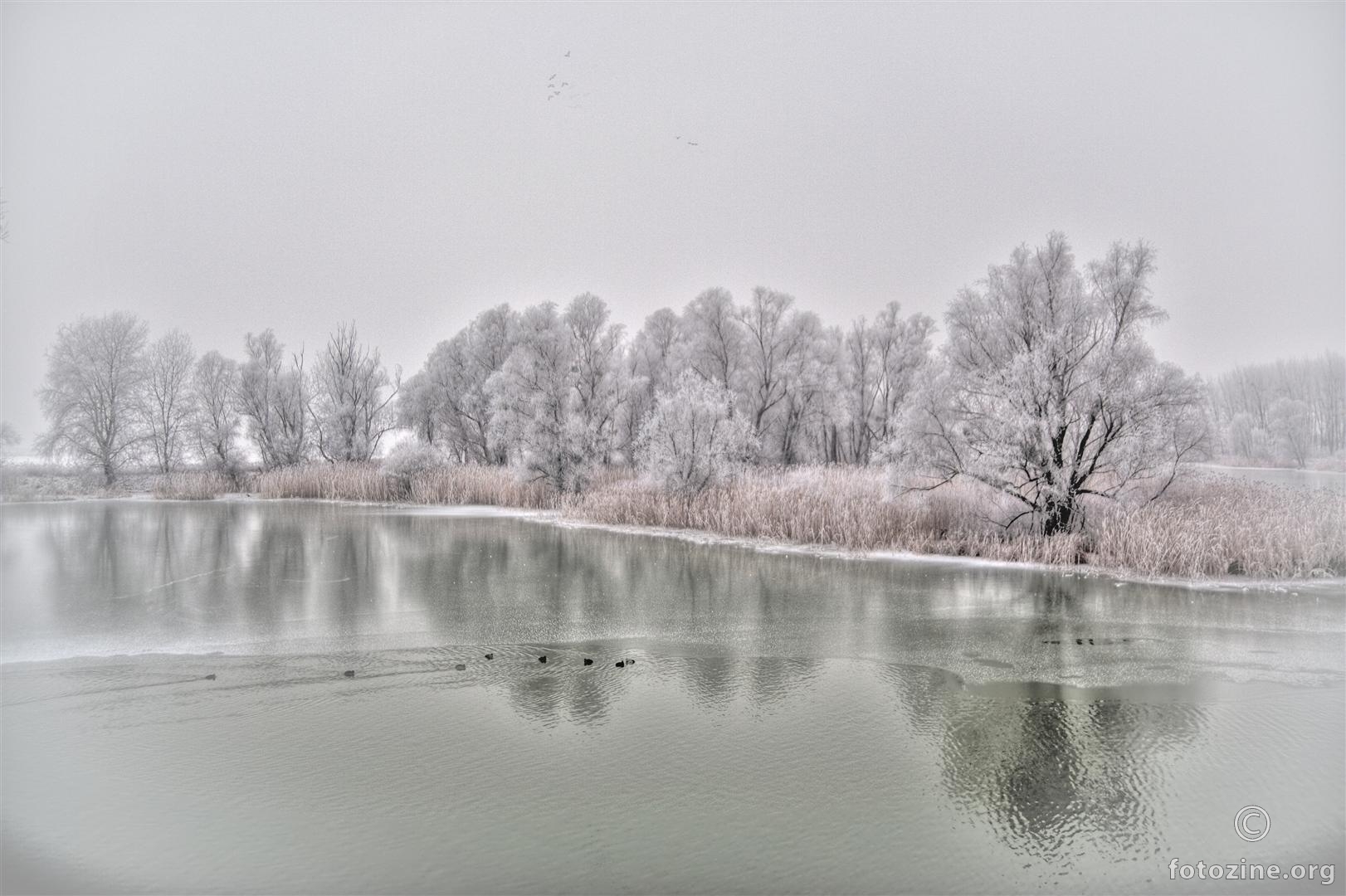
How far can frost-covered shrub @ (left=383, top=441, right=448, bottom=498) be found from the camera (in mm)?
26500

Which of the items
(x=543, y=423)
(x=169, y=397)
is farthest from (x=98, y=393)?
(x=543, y=423)

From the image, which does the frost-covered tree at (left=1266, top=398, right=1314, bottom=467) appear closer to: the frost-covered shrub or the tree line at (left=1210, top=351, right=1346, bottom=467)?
the tree line at (left=1210, top=351, right=1346, bottom=467)

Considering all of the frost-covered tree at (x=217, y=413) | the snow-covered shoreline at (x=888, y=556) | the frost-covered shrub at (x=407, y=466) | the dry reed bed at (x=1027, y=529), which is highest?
the frost-covered tree at (x=217, y=413)

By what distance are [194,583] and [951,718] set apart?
34.3 feet

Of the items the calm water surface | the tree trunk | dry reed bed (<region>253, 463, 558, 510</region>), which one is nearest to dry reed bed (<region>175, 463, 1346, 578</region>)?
the tree trunk

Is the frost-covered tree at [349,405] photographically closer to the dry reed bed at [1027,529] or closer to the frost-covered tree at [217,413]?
the frost-covered tree at [217,413]

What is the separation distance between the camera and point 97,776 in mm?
4426

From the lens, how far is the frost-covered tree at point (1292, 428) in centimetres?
3688

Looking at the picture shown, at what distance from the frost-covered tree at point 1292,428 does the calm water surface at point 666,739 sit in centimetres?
3523

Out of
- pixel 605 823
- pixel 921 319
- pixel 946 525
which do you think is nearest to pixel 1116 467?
pixel 946 525

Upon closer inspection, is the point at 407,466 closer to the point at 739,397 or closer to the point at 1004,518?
the point at 739,397

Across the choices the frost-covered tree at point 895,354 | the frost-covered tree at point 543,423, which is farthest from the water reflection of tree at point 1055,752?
the frost-covered tree at point 895,354

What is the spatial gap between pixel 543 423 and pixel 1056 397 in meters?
14.4

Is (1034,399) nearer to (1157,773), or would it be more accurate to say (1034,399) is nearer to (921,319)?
(1157,773)
